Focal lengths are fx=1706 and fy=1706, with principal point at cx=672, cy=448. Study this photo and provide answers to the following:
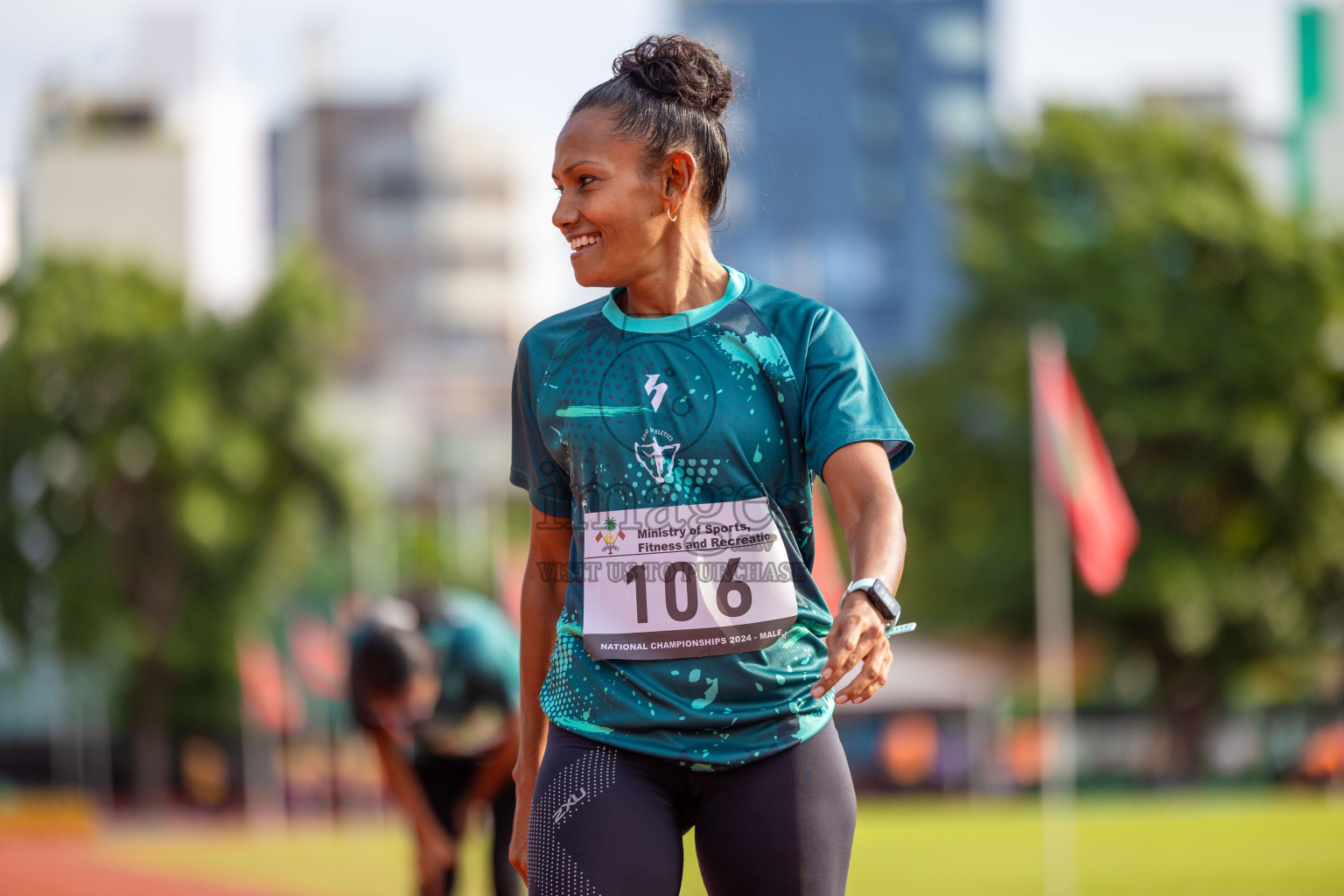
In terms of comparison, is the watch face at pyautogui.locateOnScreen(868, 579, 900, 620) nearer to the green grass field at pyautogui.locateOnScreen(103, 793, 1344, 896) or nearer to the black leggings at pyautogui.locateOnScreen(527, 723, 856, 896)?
the black leggings at pyautogui.locateOnScreen(527, 723, 856, 896)

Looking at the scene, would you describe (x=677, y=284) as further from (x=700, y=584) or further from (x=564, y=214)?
(x=700, y=584)

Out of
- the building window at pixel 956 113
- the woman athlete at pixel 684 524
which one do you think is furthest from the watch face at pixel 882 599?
the building window at pixel 956 113

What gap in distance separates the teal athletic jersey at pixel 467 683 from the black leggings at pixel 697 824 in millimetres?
3764

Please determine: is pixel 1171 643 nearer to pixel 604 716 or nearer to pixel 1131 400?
pixel 1131 400

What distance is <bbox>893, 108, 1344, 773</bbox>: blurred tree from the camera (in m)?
29.7

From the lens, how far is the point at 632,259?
2.72 metres

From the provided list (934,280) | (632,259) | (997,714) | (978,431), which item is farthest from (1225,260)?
(934,280)

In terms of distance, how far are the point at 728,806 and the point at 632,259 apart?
868 millimetres

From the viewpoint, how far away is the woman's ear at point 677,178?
8.89 ft

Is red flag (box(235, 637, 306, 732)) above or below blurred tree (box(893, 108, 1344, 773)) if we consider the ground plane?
below

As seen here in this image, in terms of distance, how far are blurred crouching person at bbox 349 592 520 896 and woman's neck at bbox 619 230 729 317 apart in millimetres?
3434

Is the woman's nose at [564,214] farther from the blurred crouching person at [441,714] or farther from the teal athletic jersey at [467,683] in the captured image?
the teal athletic jersey at [467,683]

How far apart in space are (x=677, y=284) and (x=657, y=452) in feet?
0.99

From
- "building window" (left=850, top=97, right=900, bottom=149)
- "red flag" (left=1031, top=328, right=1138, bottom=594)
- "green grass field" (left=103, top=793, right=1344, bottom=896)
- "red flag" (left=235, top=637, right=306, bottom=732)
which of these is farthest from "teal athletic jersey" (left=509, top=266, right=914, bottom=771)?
"building window" (left=850, top=97, right=900, bottom=149)
